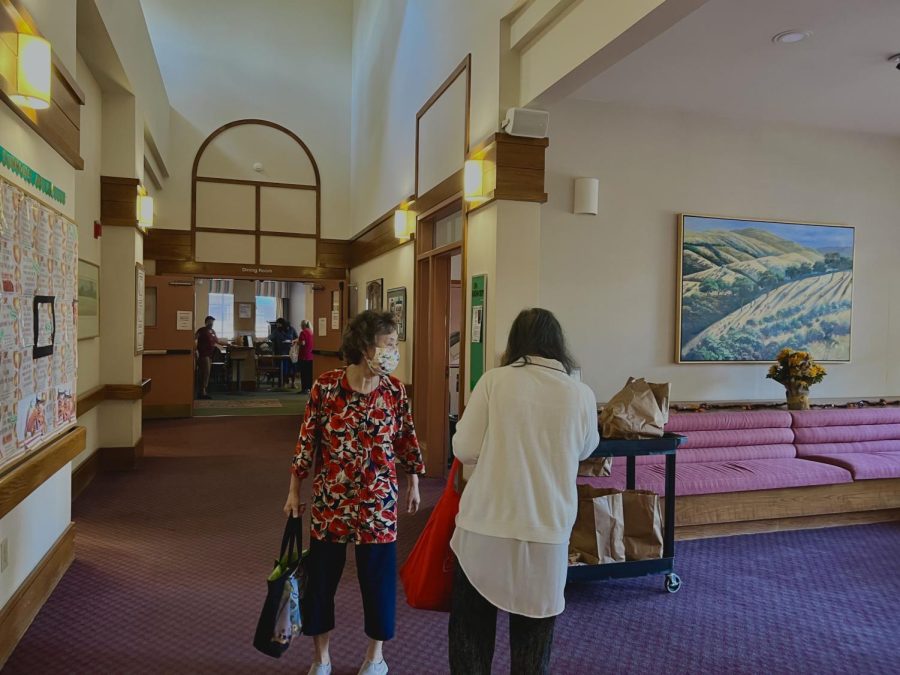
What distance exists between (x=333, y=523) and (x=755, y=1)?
371 centimetres

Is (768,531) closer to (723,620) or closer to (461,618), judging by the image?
(723,620)

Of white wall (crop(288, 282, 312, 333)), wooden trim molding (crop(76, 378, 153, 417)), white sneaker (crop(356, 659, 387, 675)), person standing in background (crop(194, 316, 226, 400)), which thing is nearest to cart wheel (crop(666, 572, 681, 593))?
white sneaker (crop(356, 659, 387, 675))

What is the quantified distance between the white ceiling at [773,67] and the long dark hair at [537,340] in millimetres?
2780

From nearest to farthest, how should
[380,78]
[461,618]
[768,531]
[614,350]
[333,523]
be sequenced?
[461,618]
[333,523]
[768,531]
[614,350]
[380,78]

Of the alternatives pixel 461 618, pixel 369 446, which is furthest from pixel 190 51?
pixel 461 618

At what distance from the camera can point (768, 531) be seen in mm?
4691

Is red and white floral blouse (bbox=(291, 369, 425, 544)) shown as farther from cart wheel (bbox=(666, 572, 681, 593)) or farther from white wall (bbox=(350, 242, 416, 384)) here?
white wall (bbox=(350, 242, 416, 384))

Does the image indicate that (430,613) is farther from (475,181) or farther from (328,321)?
(328,321)

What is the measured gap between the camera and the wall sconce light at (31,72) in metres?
2.68

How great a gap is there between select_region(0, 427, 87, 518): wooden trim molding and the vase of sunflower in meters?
5.32

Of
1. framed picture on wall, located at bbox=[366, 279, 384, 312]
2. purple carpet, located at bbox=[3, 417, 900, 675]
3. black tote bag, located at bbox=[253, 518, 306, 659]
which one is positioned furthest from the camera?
framed picture on wall, located at bbox=[366, 279, 384, 312]

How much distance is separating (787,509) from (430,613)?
2.95 m

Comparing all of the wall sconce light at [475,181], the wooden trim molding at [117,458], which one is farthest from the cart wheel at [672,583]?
the wooden trim molding at [117,458]

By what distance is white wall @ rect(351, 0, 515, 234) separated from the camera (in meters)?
4.77
